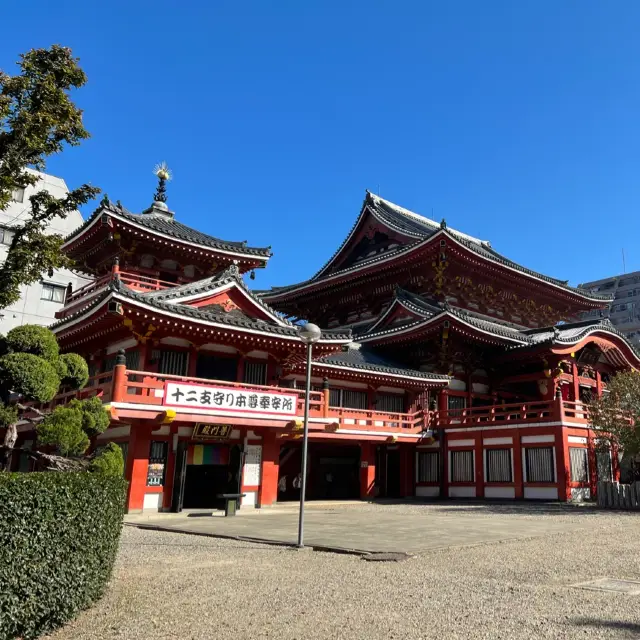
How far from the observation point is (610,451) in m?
27.1

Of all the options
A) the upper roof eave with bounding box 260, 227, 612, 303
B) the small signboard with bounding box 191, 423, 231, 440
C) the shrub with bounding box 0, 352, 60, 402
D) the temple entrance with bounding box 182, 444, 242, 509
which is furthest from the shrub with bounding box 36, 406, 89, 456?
the upper roof eave with bounding box 260, 227, 612, 303

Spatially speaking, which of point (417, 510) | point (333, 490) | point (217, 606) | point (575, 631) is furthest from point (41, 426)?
point (333, 490)

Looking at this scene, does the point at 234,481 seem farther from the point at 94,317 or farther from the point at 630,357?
the point at 630,357

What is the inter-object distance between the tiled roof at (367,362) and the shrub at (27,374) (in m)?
17.7

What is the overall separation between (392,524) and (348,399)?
12311mm

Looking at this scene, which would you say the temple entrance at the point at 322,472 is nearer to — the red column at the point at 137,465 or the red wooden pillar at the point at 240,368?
the red wooden pillar at the point at 240,368

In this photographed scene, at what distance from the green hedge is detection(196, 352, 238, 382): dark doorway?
15.6 m

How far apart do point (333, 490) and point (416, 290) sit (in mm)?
13014

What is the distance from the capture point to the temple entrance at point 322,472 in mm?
29344

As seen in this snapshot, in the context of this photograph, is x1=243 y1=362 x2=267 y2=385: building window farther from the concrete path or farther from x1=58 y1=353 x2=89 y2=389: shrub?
x1=58 y1=353 x2=89 y2=389: shrub

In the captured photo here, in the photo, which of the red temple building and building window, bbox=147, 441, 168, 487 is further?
the red temple building

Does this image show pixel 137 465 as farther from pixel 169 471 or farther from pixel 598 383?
pixel 598 383

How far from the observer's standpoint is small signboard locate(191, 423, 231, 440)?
72.4 ft

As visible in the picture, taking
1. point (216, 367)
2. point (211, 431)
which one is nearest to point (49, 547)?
point (211, 431)
